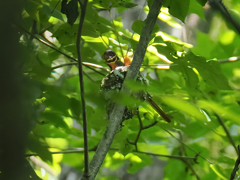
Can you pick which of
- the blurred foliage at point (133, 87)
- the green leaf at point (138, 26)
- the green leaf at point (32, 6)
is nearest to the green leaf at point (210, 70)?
the blurred foliage at point (133, 87)

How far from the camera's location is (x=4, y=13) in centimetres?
19

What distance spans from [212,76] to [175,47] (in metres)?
0.21

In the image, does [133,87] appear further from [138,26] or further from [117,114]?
[138,26]

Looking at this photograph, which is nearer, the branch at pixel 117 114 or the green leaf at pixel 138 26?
the branch at pixel 117 114

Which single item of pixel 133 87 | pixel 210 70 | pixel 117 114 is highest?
Answer: pixel 133 87

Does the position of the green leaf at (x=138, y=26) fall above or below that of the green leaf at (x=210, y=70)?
above

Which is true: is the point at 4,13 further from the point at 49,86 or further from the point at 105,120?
the point at 105,120

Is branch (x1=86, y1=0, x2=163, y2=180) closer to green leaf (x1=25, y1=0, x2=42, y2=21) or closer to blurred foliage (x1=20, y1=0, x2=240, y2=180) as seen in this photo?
blurred foliage (x1=20, y1=0, x2=240, y2=180)

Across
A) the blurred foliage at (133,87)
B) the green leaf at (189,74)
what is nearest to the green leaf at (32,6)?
the blurred foliage at (133,87)

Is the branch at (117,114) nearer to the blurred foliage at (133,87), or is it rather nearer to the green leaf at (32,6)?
the blurred foliage at (133,87)

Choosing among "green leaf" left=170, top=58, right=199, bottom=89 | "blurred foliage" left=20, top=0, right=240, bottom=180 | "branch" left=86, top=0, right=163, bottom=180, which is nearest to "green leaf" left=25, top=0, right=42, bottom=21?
"blurred foliage" left=20, top=0, right=240, bottom=180

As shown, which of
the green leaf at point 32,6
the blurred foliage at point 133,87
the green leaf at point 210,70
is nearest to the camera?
the green leaf at point 32,6

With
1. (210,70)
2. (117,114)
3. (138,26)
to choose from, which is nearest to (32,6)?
(117,114)

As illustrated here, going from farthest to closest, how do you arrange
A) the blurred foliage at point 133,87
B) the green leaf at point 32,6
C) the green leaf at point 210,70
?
the green leaf at point 210,70, the blurred foliage at point 133,87, the green leaf at point 32,6
